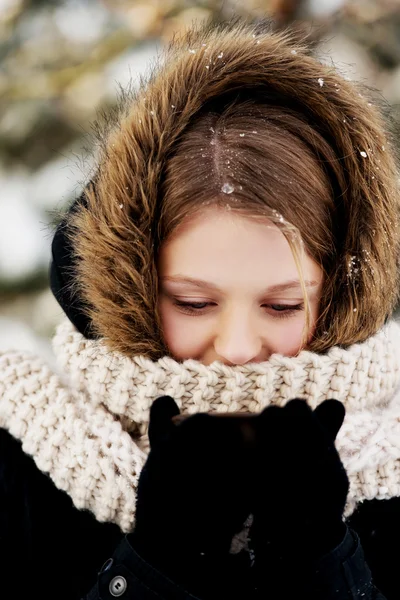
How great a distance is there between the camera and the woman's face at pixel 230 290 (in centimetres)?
96

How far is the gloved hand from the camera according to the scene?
2.59 feet

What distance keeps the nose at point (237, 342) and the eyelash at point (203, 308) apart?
0.16 ft

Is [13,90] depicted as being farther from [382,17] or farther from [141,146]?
[141,146]

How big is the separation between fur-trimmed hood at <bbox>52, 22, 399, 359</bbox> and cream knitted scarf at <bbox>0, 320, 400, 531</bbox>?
0.18 ft

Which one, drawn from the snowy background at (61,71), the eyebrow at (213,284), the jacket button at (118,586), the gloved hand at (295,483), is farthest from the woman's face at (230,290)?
the snowy background at (61,71)

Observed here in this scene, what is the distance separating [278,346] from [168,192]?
12.0 inches

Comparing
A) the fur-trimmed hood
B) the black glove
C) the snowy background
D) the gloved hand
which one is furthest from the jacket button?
the snowy background

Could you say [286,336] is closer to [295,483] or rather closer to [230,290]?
[230,290]

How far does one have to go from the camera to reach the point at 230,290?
96 cm

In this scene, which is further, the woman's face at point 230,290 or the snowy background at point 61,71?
the snowy background at point 61,71

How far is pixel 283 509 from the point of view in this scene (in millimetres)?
805

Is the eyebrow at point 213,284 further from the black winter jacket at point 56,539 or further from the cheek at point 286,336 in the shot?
the black winter jacket at point 56,539

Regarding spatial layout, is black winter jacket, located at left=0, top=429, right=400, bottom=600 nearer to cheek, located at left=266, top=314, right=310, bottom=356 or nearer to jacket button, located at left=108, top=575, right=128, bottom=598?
jacket button, located at left=108, top=575, right=128, bottom=598

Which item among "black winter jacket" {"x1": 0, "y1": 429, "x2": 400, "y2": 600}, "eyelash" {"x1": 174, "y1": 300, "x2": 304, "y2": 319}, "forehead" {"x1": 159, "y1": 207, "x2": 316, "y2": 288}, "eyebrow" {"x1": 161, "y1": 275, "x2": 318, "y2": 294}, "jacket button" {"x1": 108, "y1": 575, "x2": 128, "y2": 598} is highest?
"forehead" {"x1": 159, "y1": 207, "x2": 316, "y2": 288}
